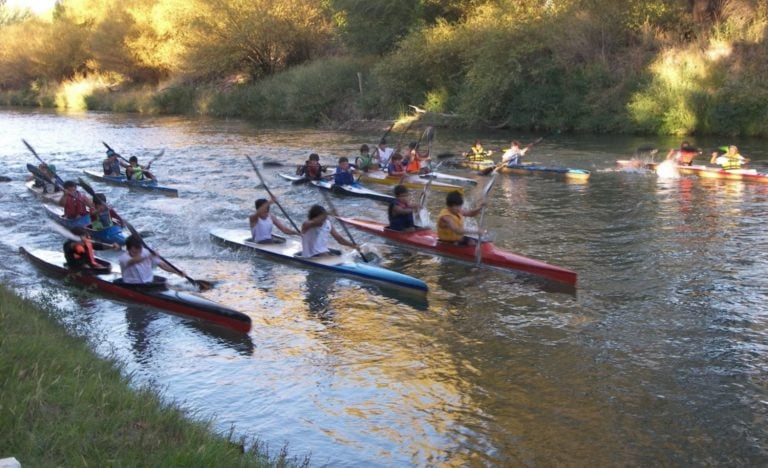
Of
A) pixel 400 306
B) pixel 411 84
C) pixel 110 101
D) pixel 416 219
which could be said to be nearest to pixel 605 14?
pixel 411 84

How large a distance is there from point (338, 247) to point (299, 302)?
2998mm

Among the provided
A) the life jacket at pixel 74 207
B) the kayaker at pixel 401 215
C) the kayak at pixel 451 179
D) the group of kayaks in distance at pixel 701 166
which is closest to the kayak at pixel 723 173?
the group of kayaks in distance at pixel 701 166

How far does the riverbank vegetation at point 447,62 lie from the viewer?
28.0m

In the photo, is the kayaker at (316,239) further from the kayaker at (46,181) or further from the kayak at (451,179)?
the kayaker at (46,181)

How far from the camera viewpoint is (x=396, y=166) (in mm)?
19734

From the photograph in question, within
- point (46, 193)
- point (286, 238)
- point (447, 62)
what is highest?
point (447, 62)

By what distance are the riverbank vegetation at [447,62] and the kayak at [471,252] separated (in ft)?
58.1

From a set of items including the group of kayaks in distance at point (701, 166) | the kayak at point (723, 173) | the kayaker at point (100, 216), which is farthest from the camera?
the group of kayaks in distance at point (701, 166)

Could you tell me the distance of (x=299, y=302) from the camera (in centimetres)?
1087

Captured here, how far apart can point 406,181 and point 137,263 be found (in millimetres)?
9739

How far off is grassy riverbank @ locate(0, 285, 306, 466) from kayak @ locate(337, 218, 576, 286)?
602cm

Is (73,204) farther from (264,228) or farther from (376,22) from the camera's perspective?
(376,22)

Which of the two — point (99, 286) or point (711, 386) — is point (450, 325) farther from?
point (99, 286)

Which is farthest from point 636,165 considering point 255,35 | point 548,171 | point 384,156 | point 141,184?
point 255,35
